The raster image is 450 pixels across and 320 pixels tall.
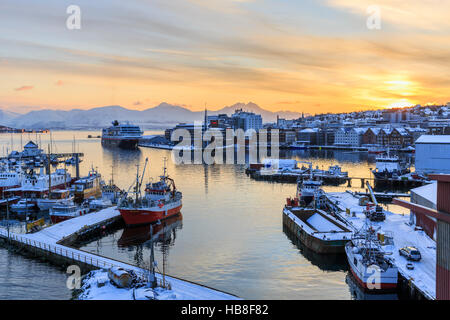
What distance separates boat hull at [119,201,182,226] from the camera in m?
19.1

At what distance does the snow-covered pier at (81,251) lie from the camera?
9711 millimetres

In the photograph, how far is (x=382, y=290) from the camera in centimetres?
1098

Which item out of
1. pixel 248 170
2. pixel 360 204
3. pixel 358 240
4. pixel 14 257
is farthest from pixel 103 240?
pixel 248 170

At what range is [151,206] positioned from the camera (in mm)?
20156

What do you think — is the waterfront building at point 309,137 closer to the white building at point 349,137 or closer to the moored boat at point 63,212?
the white building at point 349,137

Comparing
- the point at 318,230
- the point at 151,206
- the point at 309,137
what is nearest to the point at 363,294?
the point at 318,230

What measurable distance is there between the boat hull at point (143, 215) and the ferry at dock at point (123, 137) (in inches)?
2851

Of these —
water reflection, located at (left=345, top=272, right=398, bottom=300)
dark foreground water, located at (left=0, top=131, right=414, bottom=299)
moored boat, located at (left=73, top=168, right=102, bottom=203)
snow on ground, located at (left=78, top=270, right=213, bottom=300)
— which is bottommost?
water reflection, located at (left=345, top=272, right=398, bottom=300)

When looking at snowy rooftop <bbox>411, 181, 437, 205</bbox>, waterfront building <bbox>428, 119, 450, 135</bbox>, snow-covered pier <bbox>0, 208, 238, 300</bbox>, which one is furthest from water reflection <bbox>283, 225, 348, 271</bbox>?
waterfront building <bbox>428, 119, 450, 135</bbox>

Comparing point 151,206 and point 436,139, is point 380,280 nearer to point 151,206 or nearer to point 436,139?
point 151,206

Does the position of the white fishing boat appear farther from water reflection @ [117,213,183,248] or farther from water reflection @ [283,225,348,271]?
water reflection @ [283,225,348,271]

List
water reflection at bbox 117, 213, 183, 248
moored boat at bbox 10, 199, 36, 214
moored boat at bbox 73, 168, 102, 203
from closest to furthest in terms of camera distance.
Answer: water reflection at bbox 117, 213, 183, 248 < moored boat at bbox 10, 199, 36, 214 < moored boat at bbox 73, 168, 102, 203

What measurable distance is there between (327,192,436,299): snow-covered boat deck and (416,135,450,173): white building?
17.1 m
